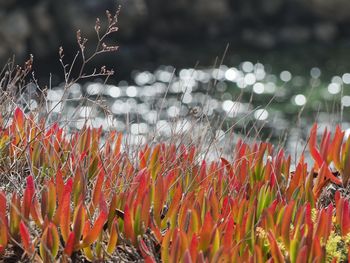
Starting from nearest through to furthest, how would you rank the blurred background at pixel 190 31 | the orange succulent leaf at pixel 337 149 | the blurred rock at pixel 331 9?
the orange succulent leaf at pixel 337 149 < the blurred background at pixel 190 31 < the blurred rock at pixel 331 9

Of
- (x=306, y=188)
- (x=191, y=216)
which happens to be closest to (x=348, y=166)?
(x=306, y=188)

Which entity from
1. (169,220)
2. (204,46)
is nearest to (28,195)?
(169,220)

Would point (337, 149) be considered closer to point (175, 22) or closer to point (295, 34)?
point (175, 22)

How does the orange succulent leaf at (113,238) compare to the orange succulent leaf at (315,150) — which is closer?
the orange succulent leaf at (113,238)

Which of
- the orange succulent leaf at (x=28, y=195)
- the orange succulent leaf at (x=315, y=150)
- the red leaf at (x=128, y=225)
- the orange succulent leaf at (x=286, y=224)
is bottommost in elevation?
the orange succulent leaf at (x=28, y=195)

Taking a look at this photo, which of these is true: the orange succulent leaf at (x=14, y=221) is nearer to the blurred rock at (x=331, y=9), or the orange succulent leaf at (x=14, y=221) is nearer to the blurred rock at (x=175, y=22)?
the blurred rock at (x=175, y=22)

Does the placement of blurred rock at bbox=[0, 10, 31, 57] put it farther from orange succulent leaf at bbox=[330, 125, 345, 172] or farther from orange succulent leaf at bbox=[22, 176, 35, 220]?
orange succulent leaf at bbox=[22, 176, 35, 220]

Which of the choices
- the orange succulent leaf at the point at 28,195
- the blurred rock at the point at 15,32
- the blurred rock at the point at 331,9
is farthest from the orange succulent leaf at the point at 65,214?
the blurred rock at the point at 331,9

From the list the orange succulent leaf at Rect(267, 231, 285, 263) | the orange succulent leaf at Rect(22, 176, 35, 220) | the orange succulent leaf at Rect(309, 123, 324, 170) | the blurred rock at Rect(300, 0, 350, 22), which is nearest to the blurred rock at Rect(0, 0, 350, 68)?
the blurred rock at Rect(300, 0, 350, 22)

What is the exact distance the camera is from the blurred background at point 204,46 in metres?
18.3

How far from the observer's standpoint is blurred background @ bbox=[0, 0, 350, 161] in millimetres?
18266

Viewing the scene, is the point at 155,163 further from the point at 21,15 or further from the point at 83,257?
the point at 21,15

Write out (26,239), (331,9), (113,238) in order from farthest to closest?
(331,9) < (113,238) < (26,239)

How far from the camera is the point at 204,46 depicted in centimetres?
2484
